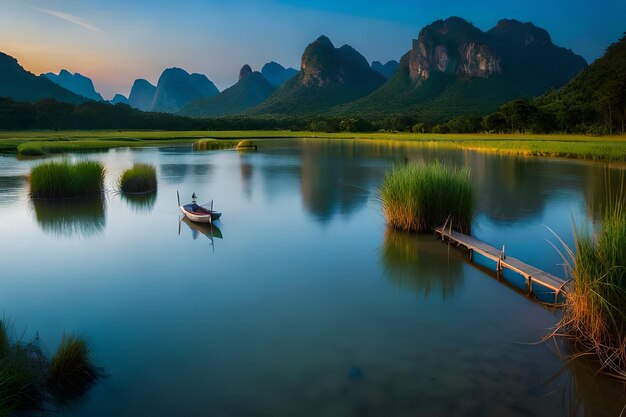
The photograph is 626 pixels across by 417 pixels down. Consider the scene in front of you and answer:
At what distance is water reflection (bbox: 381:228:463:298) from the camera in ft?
26.2

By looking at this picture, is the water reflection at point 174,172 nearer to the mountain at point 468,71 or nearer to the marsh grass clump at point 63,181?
the marsh grass clump at point 63,181

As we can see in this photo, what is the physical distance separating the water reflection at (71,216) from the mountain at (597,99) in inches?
1920

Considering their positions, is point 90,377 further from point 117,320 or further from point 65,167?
point 65,167

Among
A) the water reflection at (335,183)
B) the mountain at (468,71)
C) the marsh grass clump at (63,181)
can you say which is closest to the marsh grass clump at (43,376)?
the water reflection at (335,183)

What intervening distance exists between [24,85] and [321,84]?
300 ft

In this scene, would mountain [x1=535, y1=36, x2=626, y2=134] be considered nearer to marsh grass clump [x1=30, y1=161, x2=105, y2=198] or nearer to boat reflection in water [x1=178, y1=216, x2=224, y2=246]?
boat reflection in water [x1=178, y1=216, x2=224, y2=246]

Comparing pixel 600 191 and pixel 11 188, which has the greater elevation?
pixel 11 188

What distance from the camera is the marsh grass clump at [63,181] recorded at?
642 inches

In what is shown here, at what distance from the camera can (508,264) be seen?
7891 millimetres

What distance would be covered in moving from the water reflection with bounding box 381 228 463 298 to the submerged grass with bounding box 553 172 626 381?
222 cm

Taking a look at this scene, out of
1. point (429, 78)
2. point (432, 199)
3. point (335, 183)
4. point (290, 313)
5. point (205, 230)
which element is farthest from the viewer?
point (429, 78)

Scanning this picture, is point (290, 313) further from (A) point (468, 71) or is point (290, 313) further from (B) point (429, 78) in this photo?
(A) point (468, 71)

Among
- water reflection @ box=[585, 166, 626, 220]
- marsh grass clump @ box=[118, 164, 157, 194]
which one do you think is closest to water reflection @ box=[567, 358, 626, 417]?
water reflection @ box=[585, 166, 626, 220]

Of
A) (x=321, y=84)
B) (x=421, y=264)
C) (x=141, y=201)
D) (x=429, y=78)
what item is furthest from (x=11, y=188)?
(x=321, y=84)
